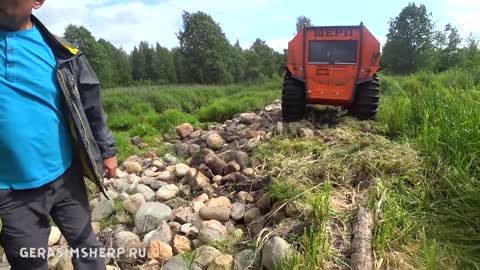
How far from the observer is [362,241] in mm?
2225

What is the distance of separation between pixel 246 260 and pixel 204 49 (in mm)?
32842

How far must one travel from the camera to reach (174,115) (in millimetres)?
9672

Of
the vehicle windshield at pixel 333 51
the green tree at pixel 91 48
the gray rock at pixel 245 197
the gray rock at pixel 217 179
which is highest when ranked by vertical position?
the green tree at pixel 91 48

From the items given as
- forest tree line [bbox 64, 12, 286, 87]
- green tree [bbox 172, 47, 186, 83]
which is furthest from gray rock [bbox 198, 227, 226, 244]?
green tree [bbox 172, 47, 186, 83]

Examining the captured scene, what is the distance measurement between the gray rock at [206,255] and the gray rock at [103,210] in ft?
3.45

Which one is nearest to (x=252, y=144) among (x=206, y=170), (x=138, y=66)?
(x=206, y=170)

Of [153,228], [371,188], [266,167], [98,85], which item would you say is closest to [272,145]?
[266,167]

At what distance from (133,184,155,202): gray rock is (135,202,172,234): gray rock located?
0.35 metres

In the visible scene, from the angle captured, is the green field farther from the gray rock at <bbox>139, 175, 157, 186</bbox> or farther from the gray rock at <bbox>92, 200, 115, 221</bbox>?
the gray rock at <bbox>92, 200, 115, 221</bbox>

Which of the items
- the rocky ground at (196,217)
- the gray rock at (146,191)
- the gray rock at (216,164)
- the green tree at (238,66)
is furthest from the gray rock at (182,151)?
the green tree at (238,66)

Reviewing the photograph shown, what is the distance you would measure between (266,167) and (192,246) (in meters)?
1.20

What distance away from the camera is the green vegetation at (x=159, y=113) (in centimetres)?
769

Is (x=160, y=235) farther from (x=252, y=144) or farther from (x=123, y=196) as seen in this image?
(x=252, y=144)

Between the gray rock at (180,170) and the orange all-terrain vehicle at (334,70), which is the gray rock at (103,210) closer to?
the gray rock at (180,170)
